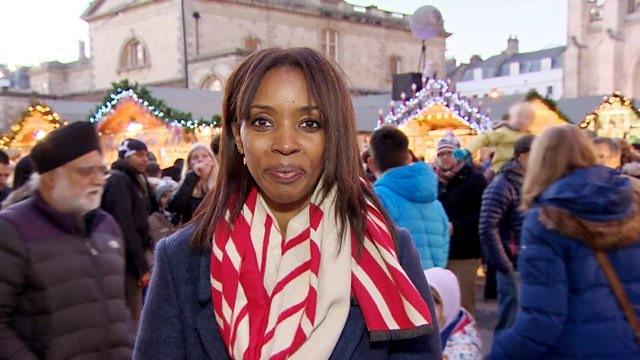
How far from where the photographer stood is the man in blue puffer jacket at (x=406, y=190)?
4496 mm

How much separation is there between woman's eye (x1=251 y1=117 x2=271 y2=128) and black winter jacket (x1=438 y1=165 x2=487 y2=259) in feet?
15.4

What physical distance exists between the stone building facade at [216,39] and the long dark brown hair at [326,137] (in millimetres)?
25720

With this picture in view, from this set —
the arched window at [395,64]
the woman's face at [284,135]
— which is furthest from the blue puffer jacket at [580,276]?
the arched window at [395,64]

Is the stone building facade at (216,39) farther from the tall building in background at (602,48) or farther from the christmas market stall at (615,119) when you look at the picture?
the christmas market stall at (615,119)

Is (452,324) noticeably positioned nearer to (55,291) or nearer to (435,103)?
(55,291)

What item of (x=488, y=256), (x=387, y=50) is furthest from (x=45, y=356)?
(x=387, y=50)

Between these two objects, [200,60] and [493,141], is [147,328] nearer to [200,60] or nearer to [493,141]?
[493,141]

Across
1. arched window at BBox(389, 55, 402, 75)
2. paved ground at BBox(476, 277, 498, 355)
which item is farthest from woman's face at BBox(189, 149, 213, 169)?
arched window at BBox(389, 55, 402, 75)

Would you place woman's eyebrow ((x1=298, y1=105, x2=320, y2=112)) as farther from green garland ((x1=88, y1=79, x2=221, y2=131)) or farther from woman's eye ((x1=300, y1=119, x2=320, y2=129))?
green garland ((x1=88, y1=79, x2=221, y2=131))

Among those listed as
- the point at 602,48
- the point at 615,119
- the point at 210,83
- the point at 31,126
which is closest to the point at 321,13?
the point at 210,83

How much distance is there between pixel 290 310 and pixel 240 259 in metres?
0.16

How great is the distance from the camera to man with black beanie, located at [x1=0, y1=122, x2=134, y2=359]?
106 inches

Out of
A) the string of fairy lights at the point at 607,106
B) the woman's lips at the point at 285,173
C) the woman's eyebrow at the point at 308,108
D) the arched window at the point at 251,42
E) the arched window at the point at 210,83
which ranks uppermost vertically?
the arched window at the point at 251,42

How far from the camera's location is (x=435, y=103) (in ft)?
43.2
